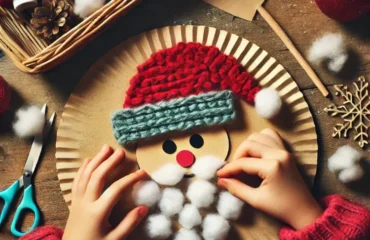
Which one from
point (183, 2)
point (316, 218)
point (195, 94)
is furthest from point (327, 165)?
point (183, 2)

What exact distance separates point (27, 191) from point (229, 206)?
0.33 meters

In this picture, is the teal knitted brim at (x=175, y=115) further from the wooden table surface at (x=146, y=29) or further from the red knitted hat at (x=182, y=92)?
the wooden table surface at (x=146, y=29)

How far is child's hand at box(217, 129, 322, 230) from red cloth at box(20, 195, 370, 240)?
0.5 inches

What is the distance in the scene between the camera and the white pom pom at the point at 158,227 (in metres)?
0.87

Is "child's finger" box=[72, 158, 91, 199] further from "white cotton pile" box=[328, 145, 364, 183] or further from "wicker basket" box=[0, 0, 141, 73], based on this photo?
"white cotton pile" box=[328, 145, 364, 183]

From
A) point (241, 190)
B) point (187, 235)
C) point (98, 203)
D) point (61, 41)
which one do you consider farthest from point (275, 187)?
point (61, 41)

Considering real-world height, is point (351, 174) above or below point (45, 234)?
below

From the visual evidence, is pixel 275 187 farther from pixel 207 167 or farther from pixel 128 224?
pixel 128 224

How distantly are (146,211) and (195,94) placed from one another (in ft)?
0.67

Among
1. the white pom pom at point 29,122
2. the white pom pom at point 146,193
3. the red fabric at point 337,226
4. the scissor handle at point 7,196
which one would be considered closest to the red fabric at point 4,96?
the white pom pom at point 29,122

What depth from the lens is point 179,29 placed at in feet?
3.03

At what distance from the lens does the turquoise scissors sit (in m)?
0.91

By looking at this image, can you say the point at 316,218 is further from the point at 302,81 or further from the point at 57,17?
the point at 57,17

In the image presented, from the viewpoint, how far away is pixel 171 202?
0.88 m
